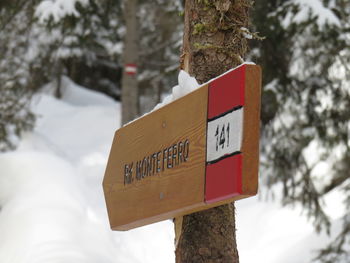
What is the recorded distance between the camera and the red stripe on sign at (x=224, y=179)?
7.05ft

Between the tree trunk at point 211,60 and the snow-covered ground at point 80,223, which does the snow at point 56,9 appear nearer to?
the snow-covered ground at point 80,223

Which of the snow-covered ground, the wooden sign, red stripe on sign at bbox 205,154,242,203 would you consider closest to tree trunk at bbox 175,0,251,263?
the wooden sign

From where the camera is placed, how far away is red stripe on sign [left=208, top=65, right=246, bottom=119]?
7.30ft

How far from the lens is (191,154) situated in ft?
7.96

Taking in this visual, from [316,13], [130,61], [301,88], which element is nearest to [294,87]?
[301,88]

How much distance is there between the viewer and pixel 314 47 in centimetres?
852

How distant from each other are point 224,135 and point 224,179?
16 cm

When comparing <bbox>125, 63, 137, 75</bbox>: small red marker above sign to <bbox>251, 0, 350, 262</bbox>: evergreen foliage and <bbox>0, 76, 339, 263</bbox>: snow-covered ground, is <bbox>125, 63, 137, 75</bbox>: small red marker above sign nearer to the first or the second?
<bbox>0, 76, 339, 263</bbox>: snow-covered ground

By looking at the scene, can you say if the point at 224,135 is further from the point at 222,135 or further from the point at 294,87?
the point at 294,87

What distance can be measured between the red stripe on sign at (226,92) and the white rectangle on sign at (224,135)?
3cm

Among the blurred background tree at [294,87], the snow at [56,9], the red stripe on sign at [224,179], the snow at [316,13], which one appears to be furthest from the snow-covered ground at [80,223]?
the snow at [316,13]

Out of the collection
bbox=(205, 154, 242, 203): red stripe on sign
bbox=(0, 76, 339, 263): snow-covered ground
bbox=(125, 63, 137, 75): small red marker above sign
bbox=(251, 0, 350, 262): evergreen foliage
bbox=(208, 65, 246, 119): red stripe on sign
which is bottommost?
bbox=(205, 154, 242, 203): red stripe on sign

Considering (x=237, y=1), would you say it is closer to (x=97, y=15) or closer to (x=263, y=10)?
(x=263, y=10)

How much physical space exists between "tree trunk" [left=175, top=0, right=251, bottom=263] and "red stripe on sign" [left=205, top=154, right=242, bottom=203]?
363 millimetres
